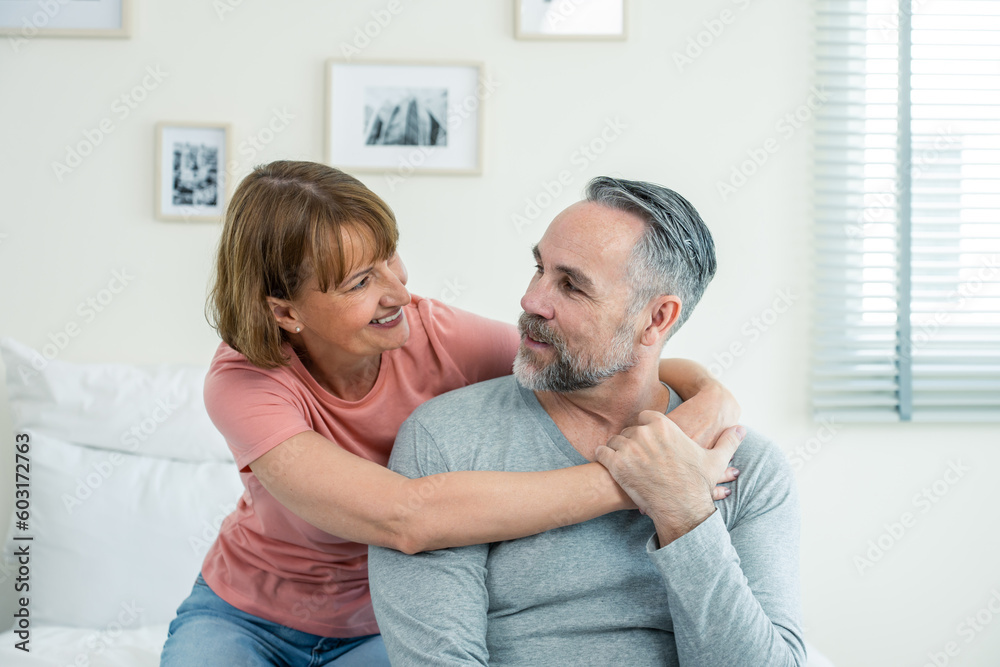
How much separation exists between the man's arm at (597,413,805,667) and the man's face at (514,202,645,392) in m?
0.15

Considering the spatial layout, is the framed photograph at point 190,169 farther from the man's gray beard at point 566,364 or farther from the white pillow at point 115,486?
the man's gray beard at point 566,364

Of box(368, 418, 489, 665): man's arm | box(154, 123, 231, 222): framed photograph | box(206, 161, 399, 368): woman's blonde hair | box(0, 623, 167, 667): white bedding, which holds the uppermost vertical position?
box(154, 123, 231, 222): framed photograph

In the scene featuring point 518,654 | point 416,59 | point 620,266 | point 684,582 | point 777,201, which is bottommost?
point 518,654

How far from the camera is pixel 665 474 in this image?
110 cm

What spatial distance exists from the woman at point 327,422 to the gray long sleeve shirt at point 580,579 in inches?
3.7

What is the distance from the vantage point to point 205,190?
7.53 feet

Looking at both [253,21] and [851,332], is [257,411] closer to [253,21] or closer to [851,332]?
[253,21]

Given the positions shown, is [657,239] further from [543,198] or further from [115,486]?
[115,486]

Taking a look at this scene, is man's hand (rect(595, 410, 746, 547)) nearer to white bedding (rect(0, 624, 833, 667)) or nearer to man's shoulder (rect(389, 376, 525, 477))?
man's shoulder (rect(389, 376, 525, 477))

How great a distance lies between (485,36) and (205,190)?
101 centimetres

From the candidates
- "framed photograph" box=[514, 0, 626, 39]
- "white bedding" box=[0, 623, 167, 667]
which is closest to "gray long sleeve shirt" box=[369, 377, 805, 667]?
"white bedding" box=[0, 623, 167, 667]

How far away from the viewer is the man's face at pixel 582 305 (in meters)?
1.27

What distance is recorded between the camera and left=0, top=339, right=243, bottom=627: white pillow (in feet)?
6.29

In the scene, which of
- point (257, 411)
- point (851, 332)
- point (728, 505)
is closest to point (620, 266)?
point (728, 505)
